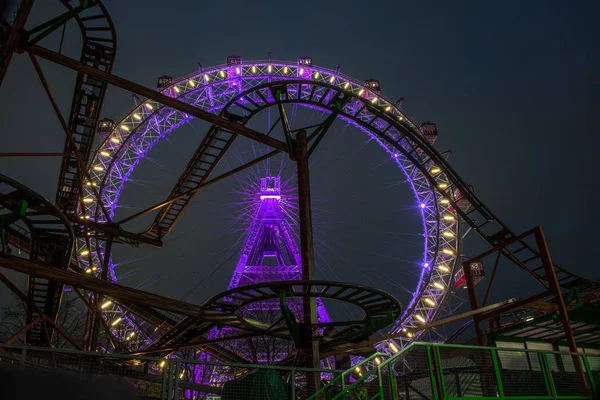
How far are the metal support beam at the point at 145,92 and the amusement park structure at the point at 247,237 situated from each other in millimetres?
34

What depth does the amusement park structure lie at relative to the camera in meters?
10.2

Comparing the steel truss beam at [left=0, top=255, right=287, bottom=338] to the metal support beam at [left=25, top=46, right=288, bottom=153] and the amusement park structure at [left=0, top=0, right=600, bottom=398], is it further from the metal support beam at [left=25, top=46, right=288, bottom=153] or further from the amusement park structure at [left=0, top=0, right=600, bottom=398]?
the metal support beam at [left=25, top=46, right=288, bottom=153]

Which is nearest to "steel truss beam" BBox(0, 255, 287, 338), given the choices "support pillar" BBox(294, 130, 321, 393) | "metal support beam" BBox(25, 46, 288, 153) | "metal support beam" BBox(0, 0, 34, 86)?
"support pillar" BBox(294, 130, 321, 393)

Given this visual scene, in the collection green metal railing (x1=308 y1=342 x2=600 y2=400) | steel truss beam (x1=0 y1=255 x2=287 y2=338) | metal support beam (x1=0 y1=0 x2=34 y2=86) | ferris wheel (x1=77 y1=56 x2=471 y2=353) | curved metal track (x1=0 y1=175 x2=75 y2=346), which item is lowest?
green metal railing (x1=308 y1=342 x2=600 y2=400)

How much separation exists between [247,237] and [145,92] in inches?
686

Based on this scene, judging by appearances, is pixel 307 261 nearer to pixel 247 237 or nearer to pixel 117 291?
pixel 117 291

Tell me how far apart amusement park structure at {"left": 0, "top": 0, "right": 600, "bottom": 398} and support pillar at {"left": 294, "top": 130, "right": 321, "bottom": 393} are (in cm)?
3

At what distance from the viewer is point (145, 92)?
37.1 ft

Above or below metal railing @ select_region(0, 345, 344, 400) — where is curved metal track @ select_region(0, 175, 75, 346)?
above

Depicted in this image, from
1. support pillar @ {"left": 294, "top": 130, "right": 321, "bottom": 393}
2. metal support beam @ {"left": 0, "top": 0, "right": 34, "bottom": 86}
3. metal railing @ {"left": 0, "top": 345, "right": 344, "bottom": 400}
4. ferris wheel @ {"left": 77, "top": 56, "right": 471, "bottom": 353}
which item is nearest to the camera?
metal railing @ {"left": 0, "top": 345, "right": 344, "bottom": 400}

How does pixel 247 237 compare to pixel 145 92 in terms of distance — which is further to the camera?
pixel 247 237

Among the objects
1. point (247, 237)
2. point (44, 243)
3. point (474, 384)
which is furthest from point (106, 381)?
point (247, 237)

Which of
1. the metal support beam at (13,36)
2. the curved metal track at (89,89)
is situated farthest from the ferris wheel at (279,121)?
the metal support beam at (13,36)

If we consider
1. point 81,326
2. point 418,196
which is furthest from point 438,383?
point 81,326
